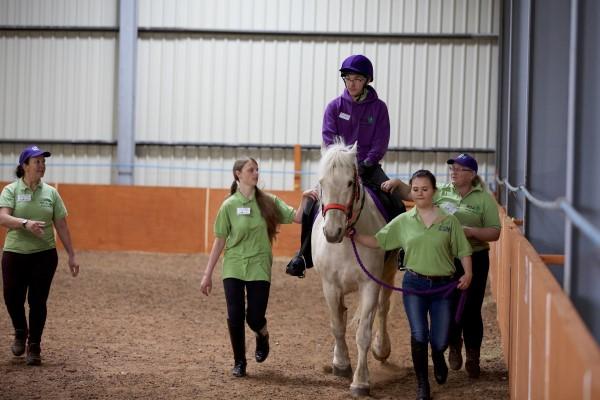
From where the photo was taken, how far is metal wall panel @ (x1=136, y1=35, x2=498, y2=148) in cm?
1669

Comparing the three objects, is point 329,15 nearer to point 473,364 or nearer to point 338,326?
point 338,326

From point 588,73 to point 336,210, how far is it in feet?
5.97

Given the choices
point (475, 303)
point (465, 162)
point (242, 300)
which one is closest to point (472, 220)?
point (465, 162)

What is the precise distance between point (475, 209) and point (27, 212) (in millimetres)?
3434

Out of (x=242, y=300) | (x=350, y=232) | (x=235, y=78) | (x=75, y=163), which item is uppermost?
(x=235, y=78)

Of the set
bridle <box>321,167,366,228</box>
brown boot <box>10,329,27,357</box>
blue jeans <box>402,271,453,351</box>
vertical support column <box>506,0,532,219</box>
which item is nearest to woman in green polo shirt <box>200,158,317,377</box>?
bridle <box>321,167,366,228</box>

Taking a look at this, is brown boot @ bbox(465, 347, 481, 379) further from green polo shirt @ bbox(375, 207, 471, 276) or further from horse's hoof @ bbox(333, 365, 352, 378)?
green polo shirt @ bbox(375, 207, 471, 276)

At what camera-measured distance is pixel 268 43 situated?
1706cm

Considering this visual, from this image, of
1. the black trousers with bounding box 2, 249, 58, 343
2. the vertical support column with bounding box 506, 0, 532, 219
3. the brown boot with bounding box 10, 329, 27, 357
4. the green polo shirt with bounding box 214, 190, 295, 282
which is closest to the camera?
the green polo shirt with bounding box 214, 190, 295, 282

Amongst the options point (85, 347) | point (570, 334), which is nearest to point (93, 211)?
point (85, 347)

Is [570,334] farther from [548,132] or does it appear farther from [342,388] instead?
[548,132]

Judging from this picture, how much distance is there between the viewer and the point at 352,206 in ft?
19.2

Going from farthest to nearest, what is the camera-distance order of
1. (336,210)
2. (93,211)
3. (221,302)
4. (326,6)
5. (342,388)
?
1. (326,6)
2. (93,211)
3. (221,302)
4. (342,388)
5. (336,210)

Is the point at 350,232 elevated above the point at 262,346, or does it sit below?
above
